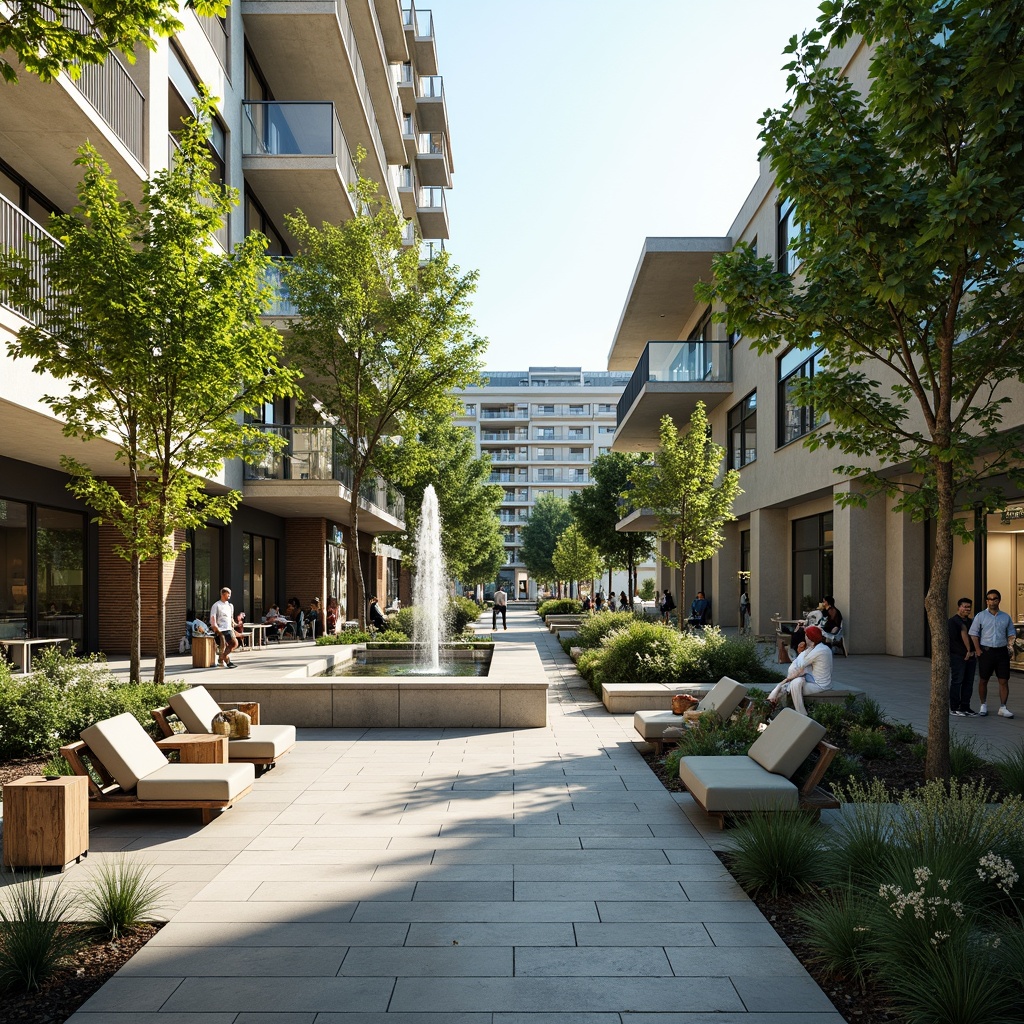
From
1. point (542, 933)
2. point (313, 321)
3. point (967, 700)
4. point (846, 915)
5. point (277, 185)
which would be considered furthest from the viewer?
point (277, 185)

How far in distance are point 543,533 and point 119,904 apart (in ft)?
237

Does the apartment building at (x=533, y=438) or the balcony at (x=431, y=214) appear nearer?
the balcony at (x=431, y=214)

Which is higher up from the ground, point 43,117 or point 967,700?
point 43,117

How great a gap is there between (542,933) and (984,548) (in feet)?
56.0

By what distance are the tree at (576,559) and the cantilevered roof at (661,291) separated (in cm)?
1531

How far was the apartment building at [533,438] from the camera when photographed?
97.6 meters

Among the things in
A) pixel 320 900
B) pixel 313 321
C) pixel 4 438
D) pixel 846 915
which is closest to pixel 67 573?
pixel 4 438

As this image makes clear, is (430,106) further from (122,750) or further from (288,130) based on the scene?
(122,750)

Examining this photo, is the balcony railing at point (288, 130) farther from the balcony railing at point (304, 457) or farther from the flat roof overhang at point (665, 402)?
the flat roof overhang at point (665, 402)

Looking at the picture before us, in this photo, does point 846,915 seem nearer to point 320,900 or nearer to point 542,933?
point 542,933

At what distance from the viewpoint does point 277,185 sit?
2308 cm

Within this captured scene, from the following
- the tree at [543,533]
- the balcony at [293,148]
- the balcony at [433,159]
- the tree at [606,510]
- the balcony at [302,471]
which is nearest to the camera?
the balcony at [293,148]

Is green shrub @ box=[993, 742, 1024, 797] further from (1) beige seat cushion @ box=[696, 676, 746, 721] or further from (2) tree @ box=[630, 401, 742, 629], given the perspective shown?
(2) tree @ box=[630, 401, 742, 629]

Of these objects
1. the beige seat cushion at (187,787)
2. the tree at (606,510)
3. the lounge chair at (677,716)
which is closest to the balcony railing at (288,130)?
the lounge chair at (677,716)
